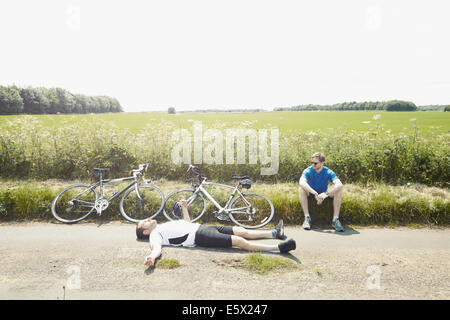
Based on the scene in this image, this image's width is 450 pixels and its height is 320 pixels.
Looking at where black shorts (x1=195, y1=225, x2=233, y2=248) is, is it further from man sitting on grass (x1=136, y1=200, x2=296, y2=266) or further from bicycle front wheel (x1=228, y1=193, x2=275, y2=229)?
bicycle front wheel (x1=228, y1=193, x2=275, y2=229)

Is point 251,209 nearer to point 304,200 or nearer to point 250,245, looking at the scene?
point 304,200

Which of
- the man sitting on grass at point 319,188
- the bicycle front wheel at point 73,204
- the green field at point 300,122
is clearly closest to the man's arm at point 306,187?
the man sitting on grass at point 319,188

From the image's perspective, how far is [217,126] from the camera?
396 inches

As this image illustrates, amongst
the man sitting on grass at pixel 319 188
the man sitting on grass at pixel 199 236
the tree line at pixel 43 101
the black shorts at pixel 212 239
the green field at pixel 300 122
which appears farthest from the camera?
the tree line at pixel 43 101

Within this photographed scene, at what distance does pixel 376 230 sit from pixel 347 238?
0.94m

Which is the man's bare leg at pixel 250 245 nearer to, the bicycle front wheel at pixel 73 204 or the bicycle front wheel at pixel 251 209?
the bicycle front wheel at pixel 251 209

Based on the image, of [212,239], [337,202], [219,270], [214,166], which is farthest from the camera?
[214,166]

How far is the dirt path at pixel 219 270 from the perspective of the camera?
3.81 meters

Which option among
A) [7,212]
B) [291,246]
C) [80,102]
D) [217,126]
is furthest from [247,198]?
[80,102]

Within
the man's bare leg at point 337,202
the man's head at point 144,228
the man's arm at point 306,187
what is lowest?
the man's head at point 144,228

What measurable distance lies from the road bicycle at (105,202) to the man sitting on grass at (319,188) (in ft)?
10.9

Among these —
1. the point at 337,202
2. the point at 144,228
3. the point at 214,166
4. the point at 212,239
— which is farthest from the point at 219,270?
the point at 214,166

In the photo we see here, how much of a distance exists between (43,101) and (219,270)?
295 ft

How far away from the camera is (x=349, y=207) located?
6.52 meters
